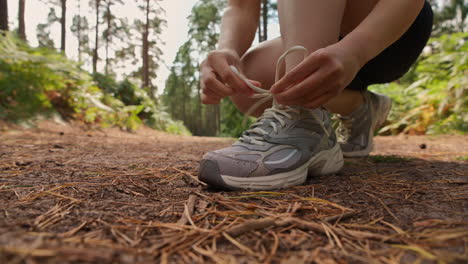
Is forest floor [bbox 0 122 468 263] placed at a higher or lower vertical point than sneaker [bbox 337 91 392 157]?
lower

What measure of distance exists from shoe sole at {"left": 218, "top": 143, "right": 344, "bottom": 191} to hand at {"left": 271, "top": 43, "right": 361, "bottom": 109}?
0.29 metres

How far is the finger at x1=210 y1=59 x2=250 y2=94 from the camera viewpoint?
1.09 meters

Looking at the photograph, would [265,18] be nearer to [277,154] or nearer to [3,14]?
[3,14]

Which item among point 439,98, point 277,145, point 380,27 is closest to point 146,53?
point 439,98

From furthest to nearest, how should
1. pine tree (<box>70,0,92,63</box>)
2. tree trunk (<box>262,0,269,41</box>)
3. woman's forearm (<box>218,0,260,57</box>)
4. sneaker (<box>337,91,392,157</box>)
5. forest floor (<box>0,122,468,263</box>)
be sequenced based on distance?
pine tree (<box>70,0,92,63</box>) < tree trunk (<box>262,0,269,41</box>) < sneaker (<box>337,91,392,157</box>) < woman's forearm (<box>218,0,260,57</box>) < forest floor (<box>0,122,468,263</box>)

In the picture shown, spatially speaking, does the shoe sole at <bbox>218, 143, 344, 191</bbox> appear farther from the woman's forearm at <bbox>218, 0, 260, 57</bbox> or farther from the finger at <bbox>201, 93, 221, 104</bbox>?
the woman's forearm at <bbox>218, 0, 260, 57</bbox>

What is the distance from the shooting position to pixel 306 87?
2.85ft

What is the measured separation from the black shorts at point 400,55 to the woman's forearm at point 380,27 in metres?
0.55

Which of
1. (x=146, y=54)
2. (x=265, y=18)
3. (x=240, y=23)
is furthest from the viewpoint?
(x=146, y=54)

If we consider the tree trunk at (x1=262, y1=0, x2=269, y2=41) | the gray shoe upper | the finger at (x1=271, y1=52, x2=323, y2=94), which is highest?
the tree trunk at (x1=262, y1=0, x2=269, y2=41)

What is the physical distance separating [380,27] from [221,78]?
Result: 25.0 inches

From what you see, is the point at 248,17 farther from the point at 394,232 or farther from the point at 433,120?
the point at 433,120

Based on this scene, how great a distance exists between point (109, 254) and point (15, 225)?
32 cm

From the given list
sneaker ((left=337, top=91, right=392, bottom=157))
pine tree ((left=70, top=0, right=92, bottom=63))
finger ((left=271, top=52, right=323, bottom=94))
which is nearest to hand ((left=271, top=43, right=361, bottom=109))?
finger ((left=271, top=52, right=323, bottom=94))
